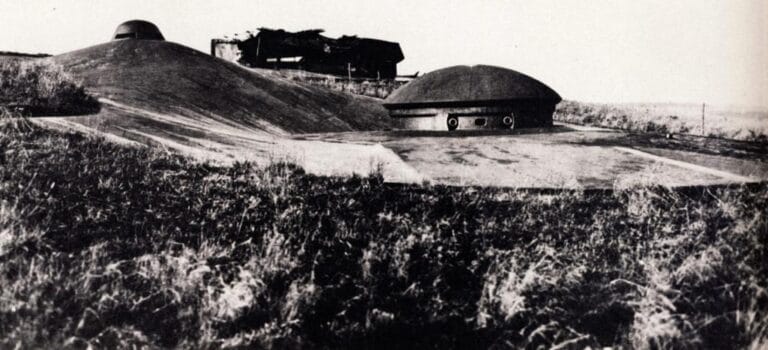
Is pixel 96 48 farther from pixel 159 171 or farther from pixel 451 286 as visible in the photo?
pixel 451 286

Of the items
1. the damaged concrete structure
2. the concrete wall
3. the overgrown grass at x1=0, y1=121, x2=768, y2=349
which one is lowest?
the overgrown grass at x1=0, y1=121, x2=768, y2=349

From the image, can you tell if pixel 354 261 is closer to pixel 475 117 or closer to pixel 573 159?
pixel 573 159

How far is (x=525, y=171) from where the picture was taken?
6.49 metres

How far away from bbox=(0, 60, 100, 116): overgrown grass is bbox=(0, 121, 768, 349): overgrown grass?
1.95 meters

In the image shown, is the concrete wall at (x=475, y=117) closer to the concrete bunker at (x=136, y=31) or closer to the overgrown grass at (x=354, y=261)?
the overgrown grass at (x=354, y=261)

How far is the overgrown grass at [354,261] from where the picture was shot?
Result: 3.45 metres

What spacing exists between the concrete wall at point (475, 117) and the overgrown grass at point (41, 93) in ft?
17.2

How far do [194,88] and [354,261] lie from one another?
9347 mm

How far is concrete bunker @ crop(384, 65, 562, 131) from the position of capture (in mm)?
10812

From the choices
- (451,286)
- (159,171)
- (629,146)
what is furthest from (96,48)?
(451,286)

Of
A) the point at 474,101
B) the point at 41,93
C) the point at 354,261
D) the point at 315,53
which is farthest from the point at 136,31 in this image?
the point at 354,261

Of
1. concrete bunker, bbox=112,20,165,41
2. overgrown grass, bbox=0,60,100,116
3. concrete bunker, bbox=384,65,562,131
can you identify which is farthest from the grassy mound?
concrete bunker, bbox=112,20,165,41

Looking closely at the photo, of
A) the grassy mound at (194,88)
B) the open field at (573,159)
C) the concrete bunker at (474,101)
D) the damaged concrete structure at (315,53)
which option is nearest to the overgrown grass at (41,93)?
the grassy mound at (194,88)

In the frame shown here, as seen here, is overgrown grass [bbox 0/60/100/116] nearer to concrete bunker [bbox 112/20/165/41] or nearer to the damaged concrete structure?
concrete bunker [bbox 112/20/165/41]
